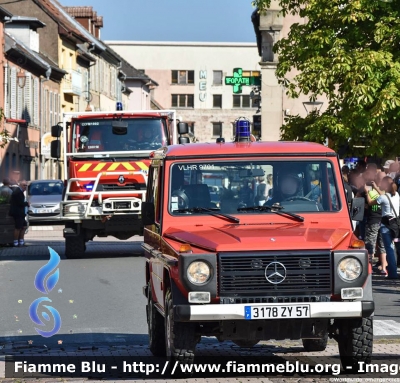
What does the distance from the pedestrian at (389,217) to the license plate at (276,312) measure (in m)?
10.6

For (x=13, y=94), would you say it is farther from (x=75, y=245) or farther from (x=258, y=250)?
(x=258, y=250)

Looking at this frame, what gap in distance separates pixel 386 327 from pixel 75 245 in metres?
13.1

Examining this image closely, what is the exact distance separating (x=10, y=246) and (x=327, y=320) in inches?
899

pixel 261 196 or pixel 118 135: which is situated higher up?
pixel 118 135

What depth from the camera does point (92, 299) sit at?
16.3m

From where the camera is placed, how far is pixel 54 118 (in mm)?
63844

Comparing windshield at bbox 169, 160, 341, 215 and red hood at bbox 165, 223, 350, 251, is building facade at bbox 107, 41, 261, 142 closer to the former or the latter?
windshield at bbox 169, 160, 341, 215

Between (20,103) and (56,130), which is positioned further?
(20,103)

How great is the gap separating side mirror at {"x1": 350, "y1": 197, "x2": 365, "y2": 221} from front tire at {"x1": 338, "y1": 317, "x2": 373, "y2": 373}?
109 cm

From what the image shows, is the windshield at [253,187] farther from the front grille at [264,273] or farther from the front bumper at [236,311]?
the front bumper at [236,311]

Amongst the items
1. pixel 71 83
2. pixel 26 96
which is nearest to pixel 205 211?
pixel 26 96

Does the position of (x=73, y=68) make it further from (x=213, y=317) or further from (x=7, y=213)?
(x=213, y=317)

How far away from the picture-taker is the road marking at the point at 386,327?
39.7 feet

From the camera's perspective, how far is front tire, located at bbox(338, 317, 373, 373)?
28.8 feet
